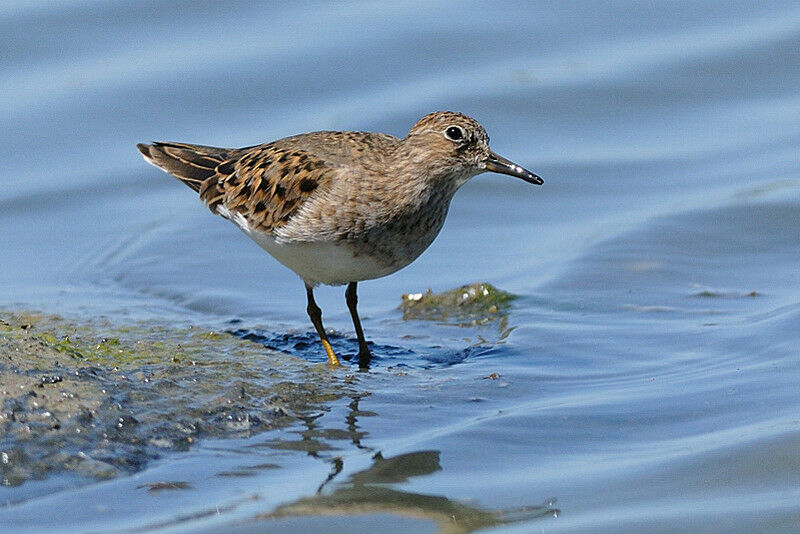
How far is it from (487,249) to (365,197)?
2.90 metres

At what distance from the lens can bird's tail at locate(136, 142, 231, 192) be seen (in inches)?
344

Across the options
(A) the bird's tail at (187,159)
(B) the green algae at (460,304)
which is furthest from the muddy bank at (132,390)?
(A) the bird's tail at (187,159)

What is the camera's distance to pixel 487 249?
10.1m

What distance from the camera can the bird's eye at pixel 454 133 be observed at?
7285 millimetres

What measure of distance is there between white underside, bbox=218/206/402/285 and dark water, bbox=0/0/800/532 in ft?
1.95

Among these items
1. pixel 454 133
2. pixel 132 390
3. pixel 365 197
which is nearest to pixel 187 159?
pixel 365 197

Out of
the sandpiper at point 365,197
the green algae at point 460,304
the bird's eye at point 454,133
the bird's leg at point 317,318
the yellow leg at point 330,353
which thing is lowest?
the yellow leg at point 330,353

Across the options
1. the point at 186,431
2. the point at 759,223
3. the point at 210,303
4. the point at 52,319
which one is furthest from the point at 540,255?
the point at 186,431

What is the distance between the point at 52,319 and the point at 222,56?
510 cm

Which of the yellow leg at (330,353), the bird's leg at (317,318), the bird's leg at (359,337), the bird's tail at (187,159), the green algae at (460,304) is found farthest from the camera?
the bird's tail at (187,159)

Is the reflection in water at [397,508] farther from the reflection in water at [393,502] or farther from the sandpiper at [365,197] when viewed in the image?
the sandpiper at [365,197]

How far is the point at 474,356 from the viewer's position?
25.2 feet

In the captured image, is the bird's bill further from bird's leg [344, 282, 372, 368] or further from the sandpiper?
bird's leg [344, 282, 372, 368]

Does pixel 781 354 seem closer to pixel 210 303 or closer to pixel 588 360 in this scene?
pixel 588 360
